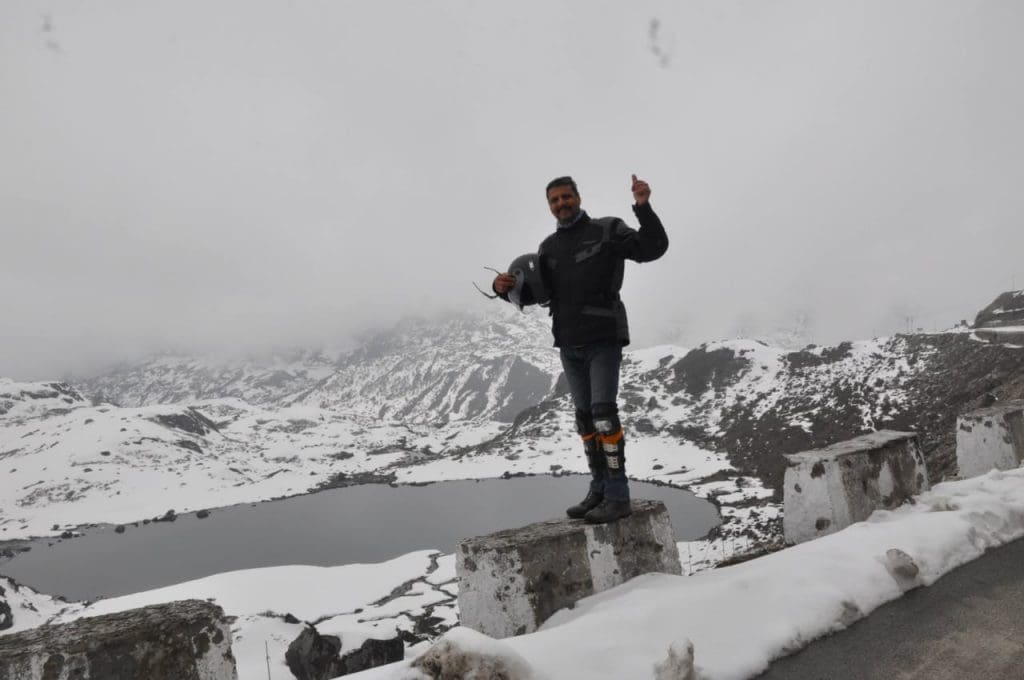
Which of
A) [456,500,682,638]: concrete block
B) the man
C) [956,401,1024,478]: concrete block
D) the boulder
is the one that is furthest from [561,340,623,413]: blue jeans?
the boulder

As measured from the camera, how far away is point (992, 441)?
758 cm

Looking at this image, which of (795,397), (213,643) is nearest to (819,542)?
(213,643)

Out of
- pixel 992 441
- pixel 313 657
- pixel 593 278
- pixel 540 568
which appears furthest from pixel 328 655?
pixel 593 278

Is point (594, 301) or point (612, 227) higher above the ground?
point (612, 227)

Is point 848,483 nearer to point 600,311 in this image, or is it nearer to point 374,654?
point 600,311

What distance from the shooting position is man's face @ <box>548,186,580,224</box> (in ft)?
16.3

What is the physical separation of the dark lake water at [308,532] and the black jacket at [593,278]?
6900 centimetres

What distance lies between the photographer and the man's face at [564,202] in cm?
498

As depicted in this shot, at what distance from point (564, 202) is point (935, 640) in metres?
4.02

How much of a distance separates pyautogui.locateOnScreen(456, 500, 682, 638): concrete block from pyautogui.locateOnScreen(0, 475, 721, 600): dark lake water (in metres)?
69.1

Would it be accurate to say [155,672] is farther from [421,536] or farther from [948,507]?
[421,536]

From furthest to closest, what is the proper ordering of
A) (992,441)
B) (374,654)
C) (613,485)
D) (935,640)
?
(374,654), (992,441), (613,485), (935,640)

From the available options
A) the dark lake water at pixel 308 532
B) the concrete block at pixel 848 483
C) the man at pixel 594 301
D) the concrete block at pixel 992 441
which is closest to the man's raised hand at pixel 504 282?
the man at pixel 594 301

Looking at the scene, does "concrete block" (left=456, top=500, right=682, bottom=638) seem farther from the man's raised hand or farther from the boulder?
the boulder
